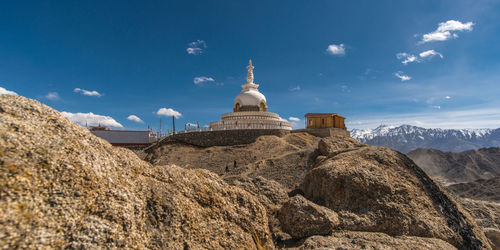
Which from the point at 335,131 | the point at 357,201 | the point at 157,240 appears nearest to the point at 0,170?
the point at 157,240

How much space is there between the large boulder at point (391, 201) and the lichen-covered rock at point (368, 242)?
12.1 inches

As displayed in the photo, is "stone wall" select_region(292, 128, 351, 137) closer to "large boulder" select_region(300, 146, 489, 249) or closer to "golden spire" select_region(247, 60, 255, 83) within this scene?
"golden spire" select_region(247, 60, 255, 83)

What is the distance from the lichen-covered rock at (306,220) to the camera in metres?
6.33

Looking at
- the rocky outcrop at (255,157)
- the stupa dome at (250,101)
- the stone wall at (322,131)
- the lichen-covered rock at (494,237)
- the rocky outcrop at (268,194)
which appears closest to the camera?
the rocky outcrop at (268,194)

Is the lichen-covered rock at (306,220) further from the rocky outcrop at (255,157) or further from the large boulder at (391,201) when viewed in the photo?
the rocky outcrop at (255,157)

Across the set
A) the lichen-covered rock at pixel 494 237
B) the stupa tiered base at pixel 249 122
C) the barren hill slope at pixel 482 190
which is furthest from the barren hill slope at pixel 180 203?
the barren hill slope at pixel 482 190

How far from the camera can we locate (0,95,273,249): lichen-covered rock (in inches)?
124

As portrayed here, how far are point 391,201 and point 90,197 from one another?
7164 mm

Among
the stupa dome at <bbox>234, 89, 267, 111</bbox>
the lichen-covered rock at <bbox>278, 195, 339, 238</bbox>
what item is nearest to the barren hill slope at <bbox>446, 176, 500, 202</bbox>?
the stupa dome at <bbox>234, 89, 267, 111</bbox>

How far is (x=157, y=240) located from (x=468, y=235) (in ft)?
26.1

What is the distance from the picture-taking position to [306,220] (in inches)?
252

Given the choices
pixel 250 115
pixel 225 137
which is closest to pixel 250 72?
pixel 250 115

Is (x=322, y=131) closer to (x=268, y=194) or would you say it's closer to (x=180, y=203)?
(x=268, y=194)

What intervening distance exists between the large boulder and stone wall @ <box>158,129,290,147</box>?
2478 centimetres
